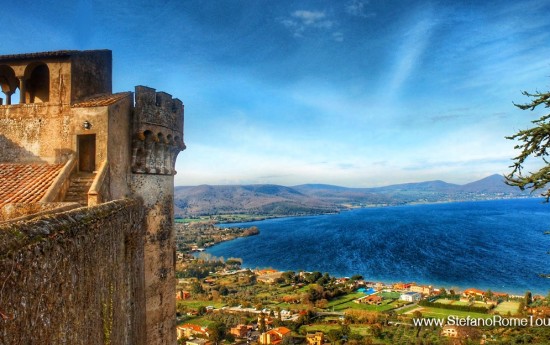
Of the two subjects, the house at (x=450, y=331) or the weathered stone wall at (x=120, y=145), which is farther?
the house at (x=450, y=331)

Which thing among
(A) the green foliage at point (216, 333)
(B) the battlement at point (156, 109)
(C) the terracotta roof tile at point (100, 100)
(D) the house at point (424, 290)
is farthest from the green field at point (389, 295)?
(C) the terracotta roof tile at point (100, 100)

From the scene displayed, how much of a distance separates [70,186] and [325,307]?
71.8 metres

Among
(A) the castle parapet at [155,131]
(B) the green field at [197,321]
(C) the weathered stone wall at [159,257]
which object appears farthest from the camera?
(B) the green field at [197,321]

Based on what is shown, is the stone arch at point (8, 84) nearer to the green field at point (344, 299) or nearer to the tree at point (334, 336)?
the tree at point (334, 336)

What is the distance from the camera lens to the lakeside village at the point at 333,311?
52.6 metres

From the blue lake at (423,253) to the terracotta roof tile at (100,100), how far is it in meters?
69.4

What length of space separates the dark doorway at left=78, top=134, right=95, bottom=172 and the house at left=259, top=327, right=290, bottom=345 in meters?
47.9

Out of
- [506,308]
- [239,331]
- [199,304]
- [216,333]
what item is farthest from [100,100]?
[199,304]

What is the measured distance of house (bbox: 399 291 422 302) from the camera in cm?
7331

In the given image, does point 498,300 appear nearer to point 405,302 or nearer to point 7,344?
point 405,302

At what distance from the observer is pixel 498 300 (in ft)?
218

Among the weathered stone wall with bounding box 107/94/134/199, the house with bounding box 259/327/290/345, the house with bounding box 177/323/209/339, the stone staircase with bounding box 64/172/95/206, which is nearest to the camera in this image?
the stone staircase with bounding box 64/172/95/206

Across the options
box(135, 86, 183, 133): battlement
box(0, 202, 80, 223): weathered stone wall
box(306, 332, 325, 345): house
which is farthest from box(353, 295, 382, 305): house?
box(0, 202, 80, 223): weathered stone wall

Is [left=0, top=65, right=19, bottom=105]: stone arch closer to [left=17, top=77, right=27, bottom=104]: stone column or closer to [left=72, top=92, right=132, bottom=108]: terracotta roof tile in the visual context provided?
[left=17, top=77, right=27, bottom=104]: stone column
